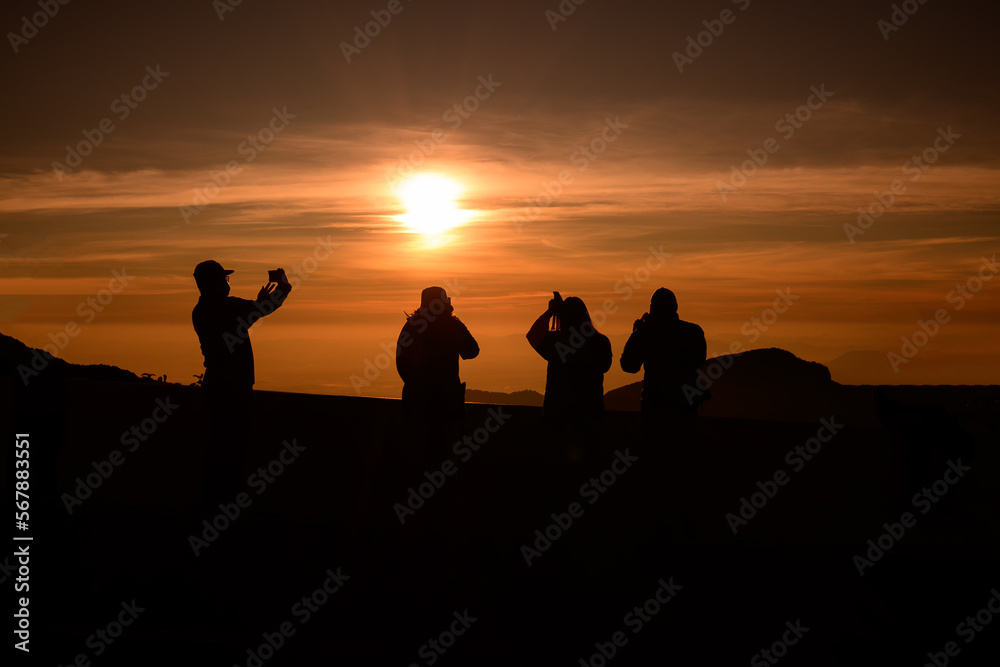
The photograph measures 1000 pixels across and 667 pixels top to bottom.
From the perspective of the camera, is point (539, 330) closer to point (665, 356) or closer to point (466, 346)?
point (466, 346)

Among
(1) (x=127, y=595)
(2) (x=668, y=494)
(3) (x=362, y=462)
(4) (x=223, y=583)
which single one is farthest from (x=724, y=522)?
(1) (x=127, y=595)

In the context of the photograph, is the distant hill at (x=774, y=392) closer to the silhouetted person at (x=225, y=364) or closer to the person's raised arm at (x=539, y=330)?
the person's raised arm at (x=539, y=330)

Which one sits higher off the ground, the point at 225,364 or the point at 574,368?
the point at 225,364

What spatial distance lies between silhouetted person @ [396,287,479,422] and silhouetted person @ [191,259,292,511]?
1.23 metres

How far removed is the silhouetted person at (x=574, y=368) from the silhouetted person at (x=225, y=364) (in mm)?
2436

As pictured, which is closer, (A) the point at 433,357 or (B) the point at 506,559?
(B) the point at 506,559

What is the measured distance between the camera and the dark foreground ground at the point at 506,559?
5.29 metres

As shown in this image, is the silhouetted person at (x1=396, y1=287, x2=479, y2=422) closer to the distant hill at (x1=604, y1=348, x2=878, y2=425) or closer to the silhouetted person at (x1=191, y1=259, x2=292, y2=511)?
the silhouetted person at (x1=191, y1=259, x2=292, y2=511)

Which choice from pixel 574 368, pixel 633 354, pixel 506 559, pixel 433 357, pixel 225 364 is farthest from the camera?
pixel 433 357

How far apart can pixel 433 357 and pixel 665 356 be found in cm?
205

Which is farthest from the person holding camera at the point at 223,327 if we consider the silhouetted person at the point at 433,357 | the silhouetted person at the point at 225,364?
the silhouetted person at the point at 433,357

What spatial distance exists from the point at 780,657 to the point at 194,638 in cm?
336

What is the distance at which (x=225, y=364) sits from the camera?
761 cm

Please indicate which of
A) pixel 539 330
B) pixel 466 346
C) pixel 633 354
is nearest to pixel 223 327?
pixel 466 346
